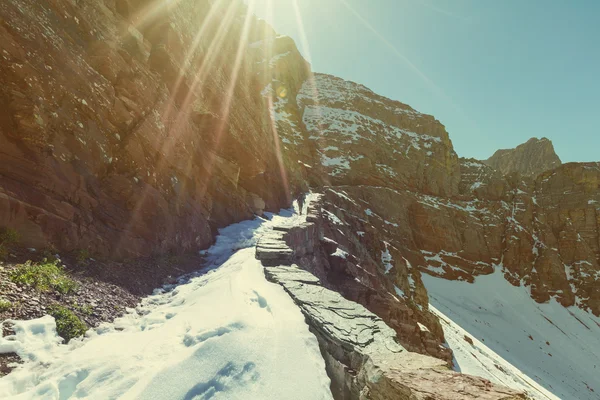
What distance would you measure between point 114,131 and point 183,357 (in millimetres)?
9498

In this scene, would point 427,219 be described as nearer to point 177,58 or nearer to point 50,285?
point 177,58

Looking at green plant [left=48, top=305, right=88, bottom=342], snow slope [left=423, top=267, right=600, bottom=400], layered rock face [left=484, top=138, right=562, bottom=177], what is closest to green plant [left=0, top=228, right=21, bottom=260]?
green plant [left=48, top=305, right=88, bottom=342]

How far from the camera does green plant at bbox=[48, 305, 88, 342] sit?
16.9 feet

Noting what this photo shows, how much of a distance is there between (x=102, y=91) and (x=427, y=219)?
79.8 metres

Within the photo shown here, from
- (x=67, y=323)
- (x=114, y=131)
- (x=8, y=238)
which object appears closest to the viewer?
(x=67, y=323)

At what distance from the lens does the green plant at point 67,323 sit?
515cm

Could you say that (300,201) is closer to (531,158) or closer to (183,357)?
(183,357)

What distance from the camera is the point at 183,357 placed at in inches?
171

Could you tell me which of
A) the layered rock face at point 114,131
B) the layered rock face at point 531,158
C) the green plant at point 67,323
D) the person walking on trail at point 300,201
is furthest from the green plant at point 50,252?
the layered rock face at point 531,158

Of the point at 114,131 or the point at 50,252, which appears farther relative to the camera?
the point at 114,131

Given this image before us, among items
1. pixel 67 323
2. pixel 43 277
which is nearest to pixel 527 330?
pixel 67 323

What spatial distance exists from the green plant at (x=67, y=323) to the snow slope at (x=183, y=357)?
0.15m

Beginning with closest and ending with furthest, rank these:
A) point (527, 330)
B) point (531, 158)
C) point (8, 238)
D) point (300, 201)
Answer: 1. point (8, 238)
2. point (300, 201)
3. point (527, 330)
4. point (531, 158)

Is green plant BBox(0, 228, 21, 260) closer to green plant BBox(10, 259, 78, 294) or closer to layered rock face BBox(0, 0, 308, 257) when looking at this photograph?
layered rock face BBox(0, 0, 308, 257)
